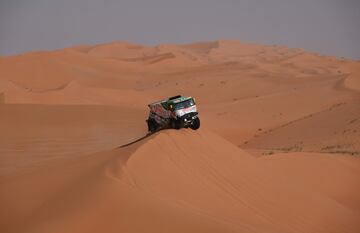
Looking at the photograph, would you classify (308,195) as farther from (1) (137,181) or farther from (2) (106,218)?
(2) (106,218)

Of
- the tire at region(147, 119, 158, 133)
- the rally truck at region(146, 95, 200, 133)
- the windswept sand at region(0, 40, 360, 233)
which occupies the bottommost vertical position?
the windswept sand at region(0, 40, 360, 233)

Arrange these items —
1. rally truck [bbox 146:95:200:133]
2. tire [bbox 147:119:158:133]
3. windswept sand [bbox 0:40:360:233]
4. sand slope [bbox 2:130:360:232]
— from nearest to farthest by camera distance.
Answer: sand slope [bbox 2:130:360:232] < windswept sand [bbox 0:40:360:233] < rally truck [bbox 146:95:200:133] < tire [bbox 147:119:158:133]

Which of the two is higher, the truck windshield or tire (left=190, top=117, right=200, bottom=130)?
the truck windshield

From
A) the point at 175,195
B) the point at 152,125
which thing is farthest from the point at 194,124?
the point at 175,195

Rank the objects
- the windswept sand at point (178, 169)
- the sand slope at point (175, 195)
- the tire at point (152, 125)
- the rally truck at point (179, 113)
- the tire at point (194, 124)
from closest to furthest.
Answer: the sand slope at point (175, 195) → the windswept sand at point (178, 169) → the rally truck at point (179, 113) → the tire at point (194, 124) → the tire at point (152, 125)

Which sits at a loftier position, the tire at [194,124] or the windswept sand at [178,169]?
the tire at [194,124]

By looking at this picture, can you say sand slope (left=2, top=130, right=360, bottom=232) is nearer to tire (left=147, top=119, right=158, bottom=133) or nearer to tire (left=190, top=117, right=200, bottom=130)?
tire (left=190, top=117, right=200, bottom=130)

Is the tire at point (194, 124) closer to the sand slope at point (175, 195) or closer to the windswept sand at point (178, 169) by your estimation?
the windswept sand at point (178, 169)

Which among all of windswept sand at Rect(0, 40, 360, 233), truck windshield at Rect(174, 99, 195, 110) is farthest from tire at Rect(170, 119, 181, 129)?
windswept sand at Rect(0, 40, 360, 233)

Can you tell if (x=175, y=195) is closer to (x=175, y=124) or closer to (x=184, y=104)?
(x=175, y=124)

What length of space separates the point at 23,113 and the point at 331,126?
554 inches

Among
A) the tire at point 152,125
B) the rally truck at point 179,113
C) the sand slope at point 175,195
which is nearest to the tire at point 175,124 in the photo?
the rally truck at point 179,113

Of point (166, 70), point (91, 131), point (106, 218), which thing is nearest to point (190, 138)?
point (106, 218)

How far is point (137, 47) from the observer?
10319 centimetres
